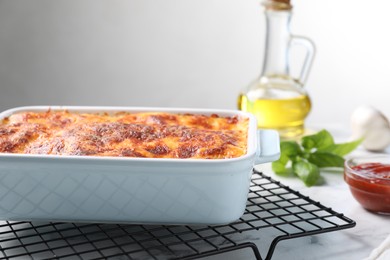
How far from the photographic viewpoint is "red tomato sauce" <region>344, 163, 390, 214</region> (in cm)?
160

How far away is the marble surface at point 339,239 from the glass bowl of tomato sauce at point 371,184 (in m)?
0.03

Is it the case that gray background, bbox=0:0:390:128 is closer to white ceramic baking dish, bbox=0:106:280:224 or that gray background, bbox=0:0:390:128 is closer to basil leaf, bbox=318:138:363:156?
basil leaf, bbox=318:138:363:156

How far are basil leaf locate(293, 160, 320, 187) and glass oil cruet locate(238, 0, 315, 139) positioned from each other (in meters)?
0.38

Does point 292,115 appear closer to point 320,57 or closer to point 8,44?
point 320,57

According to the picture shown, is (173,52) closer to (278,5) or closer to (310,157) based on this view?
(278,5)

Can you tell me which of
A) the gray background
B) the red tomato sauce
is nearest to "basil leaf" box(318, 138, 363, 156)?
the red tomato sauce

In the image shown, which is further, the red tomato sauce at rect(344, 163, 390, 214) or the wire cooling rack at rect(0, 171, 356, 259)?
the red tomato sauce at rect(344, 163, 390, 214)

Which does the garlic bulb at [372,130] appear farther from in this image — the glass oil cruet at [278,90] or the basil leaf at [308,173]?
the basil leaf at [308,173]

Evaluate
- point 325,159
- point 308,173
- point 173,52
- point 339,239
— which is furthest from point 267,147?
point 173,52

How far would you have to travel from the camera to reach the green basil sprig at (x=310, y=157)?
1.87m

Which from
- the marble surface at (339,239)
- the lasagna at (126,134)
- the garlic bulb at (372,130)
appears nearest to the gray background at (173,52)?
the garlic bulb at (372,130)

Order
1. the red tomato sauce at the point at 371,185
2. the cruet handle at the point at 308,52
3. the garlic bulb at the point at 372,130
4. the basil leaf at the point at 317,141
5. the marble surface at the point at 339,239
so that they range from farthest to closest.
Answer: the cruet handle at the point at 308,52, the garlic bulb at the point at 372,130, the basil leaf at the point at 317,141, the red tomato sauce at the point at 371,185, the marble surface at the point at 339,239

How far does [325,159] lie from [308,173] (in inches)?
5.0

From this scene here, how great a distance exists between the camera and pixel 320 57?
12.1 ft
